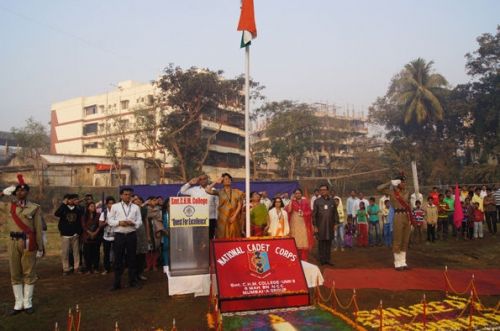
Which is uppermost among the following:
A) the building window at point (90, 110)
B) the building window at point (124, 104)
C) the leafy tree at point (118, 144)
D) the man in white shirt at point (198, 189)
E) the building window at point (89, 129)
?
the building window at point (90, 110)

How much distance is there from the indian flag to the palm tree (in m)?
33.4

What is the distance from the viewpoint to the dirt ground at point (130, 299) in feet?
20.0

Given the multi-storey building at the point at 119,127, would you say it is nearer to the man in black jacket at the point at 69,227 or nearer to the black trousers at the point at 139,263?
the man in black jacket at the point at 69,227

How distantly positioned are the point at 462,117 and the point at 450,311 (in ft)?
114

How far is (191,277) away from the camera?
7.50 metres

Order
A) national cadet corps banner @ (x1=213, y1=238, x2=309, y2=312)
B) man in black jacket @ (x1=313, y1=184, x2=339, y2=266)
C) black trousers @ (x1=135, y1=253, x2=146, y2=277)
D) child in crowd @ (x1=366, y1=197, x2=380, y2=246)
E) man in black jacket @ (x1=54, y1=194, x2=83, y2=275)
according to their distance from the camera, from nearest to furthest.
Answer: national cadet corps banner @ (x1=213, y1=238, x2=309, y2=312)
black trousers @ (x1=135, y1=253, x2=146, y2=277)
man in black jacket @ (x1=54, y1=194, x2=83, y2=275)
man in black jacket @ (x1=313, y1=184, x2=339, y2=266)
child in crowd @ (x1=366, y1=197, x2=380, y2=246)

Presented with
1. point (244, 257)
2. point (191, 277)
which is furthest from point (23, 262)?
point (244, 257)

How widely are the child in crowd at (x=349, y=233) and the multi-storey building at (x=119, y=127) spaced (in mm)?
25168

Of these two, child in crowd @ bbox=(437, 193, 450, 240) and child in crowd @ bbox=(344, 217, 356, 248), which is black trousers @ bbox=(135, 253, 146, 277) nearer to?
child in crowd @ bbox=(344, 217, 356, 248)

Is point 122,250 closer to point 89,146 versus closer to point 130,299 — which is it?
point 130,299

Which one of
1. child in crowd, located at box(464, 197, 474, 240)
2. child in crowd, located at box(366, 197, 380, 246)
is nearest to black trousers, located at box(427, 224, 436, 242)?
child in crowd, located at box(464, 197, 474, 240)

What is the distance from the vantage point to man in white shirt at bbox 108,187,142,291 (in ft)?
26.2

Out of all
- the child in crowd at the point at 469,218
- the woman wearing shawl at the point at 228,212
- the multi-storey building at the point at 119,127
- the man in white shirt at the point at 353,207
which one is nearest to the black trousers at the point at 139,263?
the woman wearing shawl at the point at 228,212

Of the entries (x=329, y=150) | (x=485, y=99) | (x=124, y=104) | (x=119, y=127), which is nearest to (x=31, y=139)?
(x=119, y=127)
